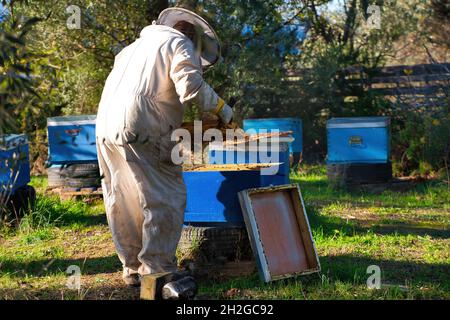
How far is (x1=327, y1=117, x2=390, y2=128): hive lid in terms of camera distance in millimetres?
8547

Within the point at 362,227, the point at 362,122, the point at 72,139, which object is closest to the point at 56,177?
the point at 72,139

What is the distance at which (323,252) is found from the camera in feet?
17.0

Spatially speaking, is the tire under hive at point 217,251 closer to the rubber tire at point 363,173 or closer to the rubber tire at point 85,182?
the rubber tire at point 85,182

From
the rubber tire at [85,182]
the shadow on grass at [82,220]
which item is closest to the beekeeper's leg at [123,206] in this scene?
the shadow on grass at [82,220]

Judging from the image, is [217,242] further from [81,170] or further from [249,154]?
[81,170]

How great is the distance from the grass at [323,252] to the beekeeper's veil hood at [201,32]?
139 cm

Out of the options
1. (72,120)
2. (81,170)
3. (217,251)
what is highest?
(72,120)

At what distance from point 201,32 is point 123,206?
1.14 metres

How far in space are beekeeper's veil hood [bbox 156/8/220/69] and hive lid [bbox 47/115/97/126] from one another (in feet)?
11.7

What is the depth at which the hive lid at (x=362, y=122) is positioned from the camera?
8.55m

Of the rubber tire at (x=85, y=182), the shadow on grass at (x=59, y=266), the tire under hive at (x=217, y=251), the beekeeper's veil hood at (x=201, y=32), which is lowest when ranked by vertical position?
the shadow on grass at (x=59, y=266)

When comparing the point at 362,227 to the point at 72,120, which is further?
the point at 72,120

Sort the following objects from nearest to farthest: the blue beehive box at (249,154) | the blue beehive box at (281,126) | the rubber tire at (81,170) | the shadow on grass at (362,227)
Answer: the blue beehive box at (249,154) < the shadow on grass at (362,227) < the rubber tire at (81,170) < the blue beehive box at (281,126)

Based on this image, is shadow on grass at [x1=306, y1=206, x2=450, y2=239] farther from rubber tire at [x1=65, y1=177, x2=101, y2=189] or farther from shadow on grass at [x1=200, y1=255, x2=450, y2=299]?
rubber tire at [x1=65, y1=177, x2=101, y2=189]
